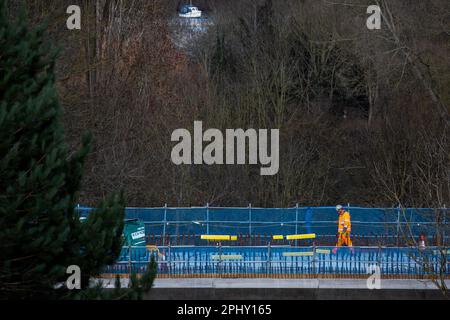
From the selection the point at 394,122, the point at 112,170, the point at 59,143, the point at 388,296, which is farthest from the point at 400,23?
the point at 59,143

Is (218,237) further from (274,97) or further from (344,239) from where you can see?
(274,97)

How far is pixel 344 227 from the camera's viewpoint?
23297 mm

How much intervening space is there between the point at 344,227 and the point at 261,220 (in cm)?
348

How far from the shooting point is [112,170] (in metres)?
29.1

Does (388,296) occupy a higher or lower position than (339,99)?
lower

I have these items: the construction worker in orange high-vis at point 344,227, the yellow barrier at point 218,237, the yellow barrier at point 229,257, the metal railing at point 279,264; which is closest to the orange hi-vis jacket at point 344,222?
the construction worker in orange high-vis at point 344,227

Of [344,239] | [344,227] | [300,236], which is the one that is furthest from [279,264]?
[344,239]

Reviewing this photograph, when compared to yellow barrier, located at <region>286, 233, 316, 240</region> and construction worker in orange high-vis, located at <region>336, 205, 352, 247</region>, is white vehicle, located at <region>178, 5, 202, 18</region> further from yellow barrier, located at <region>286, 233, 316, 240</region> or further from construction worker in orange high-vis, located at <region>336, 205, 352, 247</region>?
construction worker in orange high-vis, located at <region>336, 205, 352, 247</region>

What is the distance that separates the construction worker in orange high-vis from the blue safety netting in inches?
62.4

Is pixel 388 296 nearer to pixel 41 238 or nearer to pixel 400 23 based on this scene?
pixel 41 238

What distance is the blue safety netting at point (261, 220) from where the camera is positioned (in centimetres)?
2494

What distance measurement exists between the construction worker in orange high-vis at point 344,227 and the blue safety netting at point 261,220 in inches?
62.4

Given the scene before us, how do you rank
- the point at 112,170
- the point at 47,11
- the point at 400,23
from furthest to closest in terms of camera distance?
the point at 400,23, the point at 112,170, the point at 47,11

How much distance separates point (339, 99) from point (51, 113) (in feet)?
90.2
